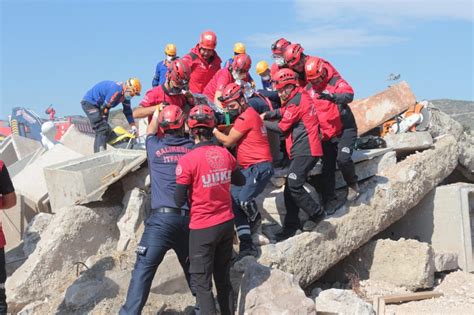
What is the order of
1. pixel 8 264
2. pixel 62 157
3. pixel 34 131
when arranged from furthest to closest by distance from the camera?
pixel 34 131, pixel 62 157, pixel 8 264

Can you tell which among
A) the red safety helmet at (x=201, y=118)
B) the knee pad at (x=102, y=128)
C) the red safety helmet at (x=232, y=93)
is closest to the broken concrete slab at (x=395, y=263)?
the red safety helmet at (x=232, y=93)

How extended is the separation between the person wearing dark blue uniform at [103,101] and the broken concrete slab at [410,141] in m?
3.88

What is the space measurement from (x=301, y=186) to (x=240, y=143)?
84 centimetres

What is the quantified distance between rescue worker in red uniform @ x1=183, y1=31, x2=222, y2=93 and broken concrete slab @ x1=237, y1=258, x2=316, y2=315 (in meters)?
3.14

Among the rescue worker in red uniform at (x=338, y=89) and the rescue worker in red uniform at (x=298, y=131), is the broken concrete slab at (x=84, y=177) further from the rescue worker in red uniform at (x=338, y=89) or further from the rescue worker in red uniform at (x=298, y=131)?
the rescue worker in red uniform at (x=338, y=89)

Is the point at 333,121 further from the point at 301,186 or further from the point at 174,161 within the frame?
the point at 174,161

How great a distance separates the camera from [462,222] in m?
8.36

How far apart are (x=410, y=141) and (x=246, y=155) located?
3302 millimetres

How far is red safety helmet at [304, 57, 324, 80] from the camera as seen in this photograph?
23.3ft

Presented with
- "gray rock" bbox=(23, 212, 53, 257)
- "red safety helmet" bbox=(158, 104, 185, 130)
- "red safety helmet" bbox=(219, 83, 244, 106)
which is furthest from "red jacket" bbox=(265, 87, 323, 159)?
"gray rock" bbox=(23, 212, 53, 257)

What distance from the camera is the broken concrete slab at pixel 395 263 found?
7.41m

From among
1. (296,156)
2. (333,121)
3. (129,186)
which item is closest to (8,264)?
(129,186)

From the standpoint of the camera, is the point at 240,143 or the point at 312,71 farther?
the point at 312,71

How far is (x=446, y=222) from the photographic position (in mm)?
8500
